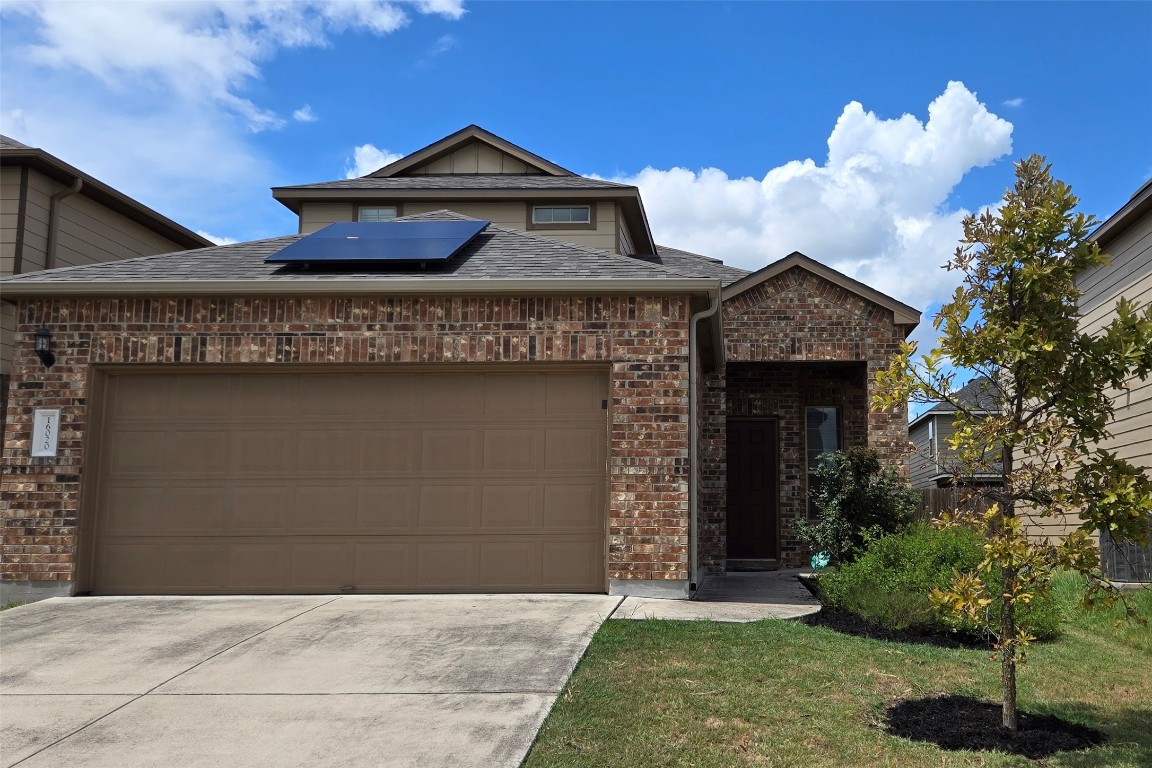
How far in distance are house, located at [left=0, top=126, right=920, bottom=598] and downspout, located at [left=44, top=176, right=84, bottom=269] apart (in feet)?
8.79

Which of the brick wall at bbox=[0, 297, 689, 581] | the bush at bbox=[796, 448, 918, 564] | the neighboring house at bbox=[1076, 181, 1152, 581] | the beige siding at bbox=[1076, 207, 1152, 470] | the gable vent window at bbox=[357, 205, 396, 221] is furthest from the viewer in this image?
the gable vent window at bbox=[357, 205, 396, 221]

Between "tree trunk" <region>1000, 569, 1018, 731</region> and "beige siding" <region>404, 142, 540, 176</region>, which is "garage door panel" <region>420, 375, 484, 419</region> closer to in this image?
"tree trunk" <region>1000, 569, 1018, 731</region>

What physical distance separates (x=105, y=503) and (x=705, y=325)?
661 centimetres

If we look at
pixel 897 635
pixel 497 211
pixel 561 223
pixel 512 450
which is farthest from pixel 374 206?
pixel 897 635

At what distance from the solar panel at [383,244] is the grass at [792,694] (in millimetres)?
4624

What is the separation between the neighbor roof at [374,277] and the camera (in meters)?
9.57

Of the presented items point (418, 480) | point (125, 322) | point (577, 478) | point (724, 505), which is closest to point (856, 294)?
point (724, 505)

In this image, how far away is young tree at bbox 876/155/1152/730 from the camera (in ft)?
17.0

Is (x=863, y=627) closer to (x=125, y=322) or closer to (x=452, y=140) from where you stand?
(x=125, y=322)

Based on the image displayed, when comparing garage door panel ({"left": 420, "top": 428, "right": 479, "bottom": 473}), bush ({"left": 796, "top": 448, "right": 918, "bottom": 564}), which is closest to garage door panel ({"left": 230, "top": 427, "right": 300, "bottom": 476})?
garage door panel ({"left": 420, "top": 428, "right": 479, "bottom": 473})

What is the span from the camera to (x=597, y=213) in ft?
51.5

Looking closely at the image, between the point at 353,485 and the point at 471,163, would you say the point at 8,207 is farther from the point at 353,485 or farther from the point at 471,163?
the point at 471,163

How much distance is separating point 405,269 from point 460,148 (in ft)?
26.0

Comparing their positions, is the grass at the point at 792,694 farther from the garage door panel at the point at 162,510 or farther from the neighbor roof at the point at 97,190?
the neighbor roof at the point at 97,190
